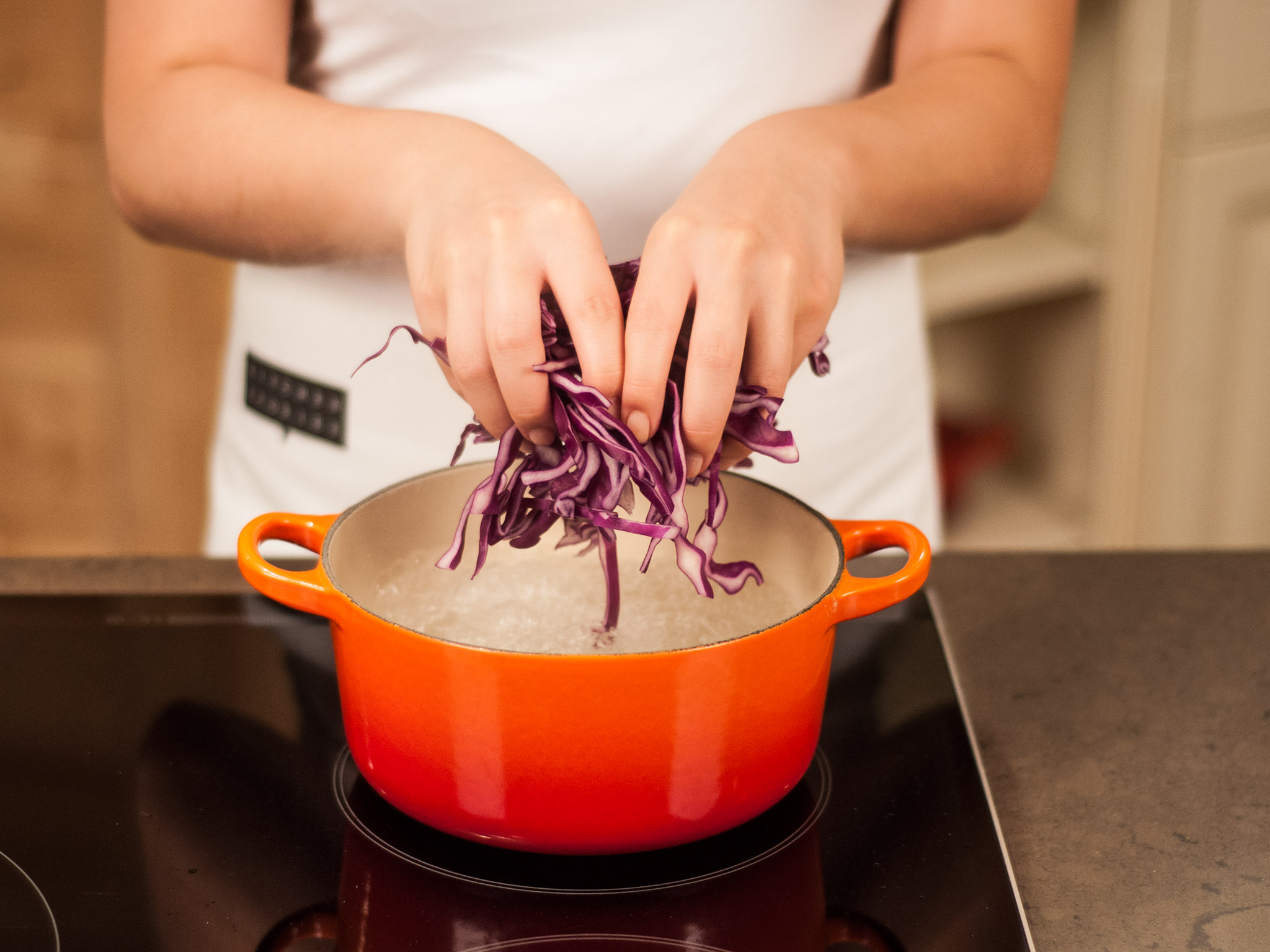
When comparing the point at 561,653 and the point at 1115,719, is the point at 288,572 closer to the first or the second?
the point at 561,653

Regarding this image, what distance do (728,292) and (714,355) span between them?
0.03 m

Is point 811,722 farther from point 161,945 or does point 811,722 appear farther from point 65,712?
point 65,712

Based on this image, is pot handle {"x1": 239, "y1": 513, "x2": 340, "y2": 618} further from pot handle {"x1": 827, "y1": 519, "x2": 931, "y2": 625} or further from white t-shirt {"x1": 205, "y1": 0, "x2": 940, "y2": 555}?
white t-shirt {"x1": 205, "y1": 0, "x2": 940, "y2": 555}

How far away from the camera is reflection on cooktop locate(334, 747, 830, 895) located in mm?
482

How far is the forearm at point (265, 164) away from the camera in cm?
62

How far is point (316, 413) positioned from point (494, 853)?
51cm

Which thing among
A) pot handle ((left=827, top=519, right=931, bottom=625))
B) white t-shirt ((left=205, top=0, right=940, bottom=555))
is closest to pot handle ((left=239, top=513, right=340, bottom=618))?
pot handle ((left=827, top=519, right=931, bottom=625))

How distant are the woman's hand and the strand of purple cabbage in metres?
0.01

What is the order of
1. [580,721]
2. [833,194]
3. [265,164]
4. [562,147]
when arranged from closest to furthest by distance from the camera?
[580,721] → [833,194] → [265,164] → [562,147]

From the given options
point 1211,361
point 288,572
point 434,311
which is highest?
point 434,311

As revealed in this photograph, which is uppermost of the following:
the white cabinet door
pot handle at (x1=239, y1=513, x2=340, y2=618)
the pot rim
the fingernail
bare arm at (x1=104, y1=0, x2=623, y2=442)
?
bare arm at (x1=104, y1=0, x2=623, y2=442)

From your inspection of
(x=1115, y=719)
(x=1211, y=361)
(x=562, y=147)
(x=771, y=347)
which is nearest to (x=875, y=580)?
(x=771, y=347)

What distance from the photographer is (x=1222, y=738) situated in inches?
24.1

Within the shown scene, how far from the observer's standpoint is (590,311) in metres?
0.48
